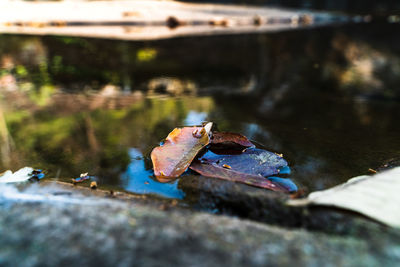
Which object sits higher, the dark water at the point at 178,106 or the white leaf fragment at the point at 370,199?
the white leaf fragment at the point at 370,199

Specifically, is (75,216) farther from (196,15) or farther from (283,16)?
(283,16)

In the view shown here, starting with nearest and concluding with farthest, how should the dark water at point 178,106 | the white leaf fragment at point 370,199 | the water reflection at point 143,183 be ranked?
the white leaf fragment at point 370,199 < the water reflection at point 143,183 < the dark water at point 178,106

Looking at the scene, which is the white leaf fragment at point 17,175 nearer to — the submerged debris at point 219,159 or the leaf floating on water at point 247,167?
the submerged debris at point 219,159

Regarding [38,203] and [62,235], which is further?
[38,203]

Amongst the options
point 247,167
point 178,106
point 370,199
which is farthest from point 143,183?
point 178,106

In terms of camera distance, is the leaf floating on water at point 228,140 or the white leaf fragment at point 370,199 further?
the leaf floating on water at point 228,140

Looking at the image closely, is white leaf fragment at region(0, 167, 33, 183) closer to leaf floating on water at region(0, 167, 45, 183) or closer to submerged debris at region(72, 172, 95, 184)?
leaf floating on water at region(0, 167, 45, 183)

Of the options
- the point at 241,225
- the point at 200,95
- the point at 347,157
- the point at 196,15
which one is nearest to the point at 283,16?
the point at 196,15

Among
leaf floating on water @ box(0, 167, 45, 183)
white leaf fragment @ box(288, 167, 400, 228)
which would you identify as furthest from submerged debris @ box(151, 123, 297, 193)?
leaf floating on water @ box(0, 167, 45, 183)

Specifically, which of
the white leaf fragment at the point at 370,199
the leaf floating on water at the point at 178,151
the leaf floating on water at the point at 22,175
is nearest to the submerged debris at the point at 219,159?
the leaf floating on water at the point at 178,151
